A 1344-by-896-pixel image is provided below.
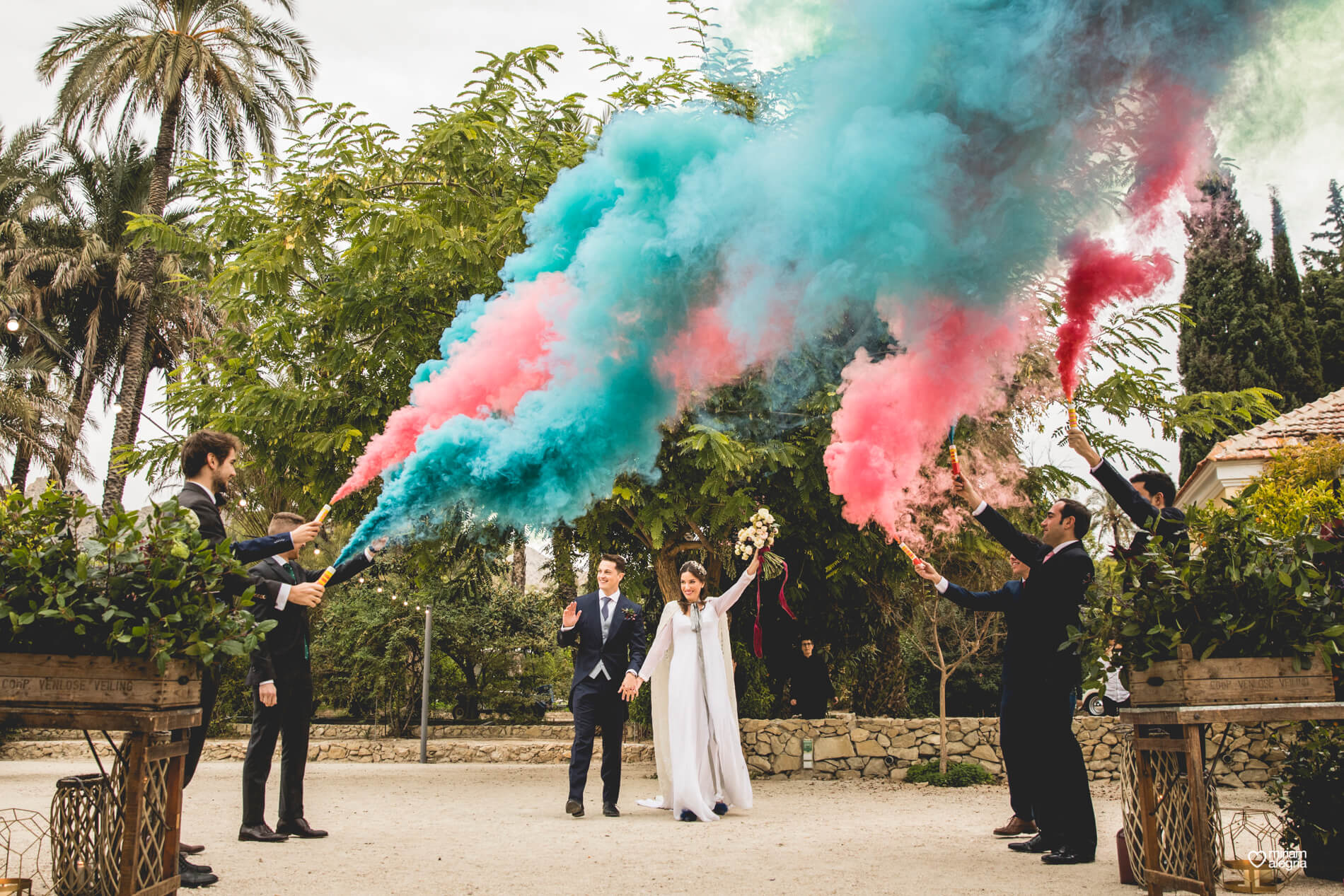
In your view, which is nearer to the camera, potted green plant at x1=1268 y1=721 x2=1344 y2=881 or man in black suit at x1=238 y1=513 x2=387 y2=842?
potted green plant at x1=1268 y1=721 x2=1344 y2=881

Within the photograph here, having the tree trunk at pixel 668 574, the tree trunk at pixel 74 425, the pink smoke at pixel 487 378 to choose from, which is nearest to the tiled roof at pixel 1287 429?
the tree trunk at pixel 668 574

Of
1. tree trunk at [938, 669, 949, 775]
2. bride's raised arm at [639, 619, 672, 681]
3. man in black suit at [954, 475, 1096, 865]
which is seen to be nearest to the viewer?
man in black suit at [954, 475, 1096, 865]

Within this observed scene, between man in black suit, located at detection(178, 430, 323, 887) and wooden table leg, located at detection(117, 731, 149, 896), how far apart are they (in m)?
0.96

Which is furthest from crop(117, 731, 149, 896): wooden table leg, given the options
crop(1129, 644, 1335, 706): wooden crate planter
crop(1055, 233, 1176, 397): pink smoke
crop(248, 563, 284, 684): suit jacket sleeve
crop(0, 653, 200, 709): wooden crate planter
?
crop(1055, 233, 1176, 397): pink smoke

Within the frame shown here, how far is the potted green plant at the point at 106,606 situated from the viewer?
4.14 m

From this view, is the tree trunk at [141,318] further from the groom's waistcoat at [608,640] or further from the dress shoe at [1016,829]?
the dress shoe at [1016,829]

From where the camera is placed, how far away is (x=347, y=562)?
6.13 m

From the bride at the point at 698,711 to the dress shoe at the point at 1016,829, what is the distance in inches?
94.2

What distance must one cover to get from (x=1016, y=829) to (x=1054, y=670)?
67.3 inches

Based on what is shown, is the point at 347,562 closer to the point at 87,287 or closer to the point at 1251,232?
the point at 1251,232

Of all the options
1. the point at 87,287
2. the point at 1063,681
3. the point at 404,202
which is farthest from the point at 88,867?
the point at 87,287

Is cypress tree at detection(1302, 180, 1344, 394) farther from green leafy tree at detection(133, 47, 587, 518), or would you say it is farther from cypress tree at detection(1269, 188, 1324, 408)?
green leafy tree at detection(133, 47, 587, 518)

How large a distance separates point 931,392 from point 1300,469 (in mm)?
6676

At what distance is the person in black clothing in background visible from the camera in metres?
13.5
